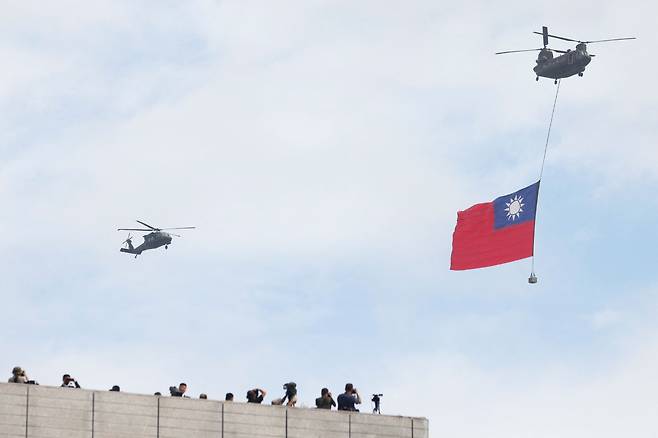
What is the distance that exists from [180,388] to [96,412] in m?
2.70

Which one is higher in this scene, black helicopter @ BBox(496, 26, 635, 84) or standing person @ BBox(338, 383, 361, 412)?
black helicopter @ BBox(496, 26, 635, 84)

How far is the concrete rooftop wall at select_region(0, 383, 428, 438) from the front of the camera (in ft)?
180

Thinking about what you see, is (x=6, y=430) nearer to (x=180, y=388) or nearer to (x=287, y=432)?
(x=180, y=388)

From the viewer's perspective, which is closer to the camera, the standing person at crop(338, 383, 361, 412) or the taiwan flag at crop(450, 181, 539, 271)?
the standing person at crop(338, 383, 361, 412)

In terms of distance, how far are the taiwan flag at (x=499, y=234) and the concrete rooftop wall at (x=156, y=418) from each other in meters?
27.7

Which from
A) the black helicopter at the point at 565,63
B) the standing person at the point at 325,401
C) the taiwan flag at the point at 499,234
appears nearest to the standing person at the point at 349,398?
the standing person at the point at 325,401

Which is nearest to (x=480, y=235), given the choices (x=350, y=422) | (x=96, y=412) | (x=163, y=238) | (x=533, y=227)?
(x=533, y=227)

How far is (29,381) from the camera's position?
180 ft

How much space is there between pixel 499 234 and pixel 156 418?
36142 millimetres

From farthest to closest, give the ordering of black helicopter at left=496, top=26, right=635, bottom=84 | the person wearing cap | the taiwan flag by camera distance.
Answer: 1. black helicopter at left=496, top=26, right=635, bottom=84
2. the taiwan flag
3. the person wearing cap

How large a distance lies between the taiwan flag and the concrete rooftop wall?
90.8 ft

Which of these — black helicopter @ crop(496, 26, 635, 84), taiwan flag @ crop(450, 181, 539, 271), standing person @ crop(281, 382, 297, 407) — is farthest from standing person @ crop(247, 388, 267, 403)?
black helicopter @ crop(496, 26, 635, 84)

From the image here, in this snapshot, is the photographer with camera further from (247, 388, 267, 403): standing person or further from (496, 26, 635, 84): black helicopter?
(496, 26, 635, 84): black helicopter

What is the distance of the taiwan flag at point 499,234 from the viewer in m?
89.1
